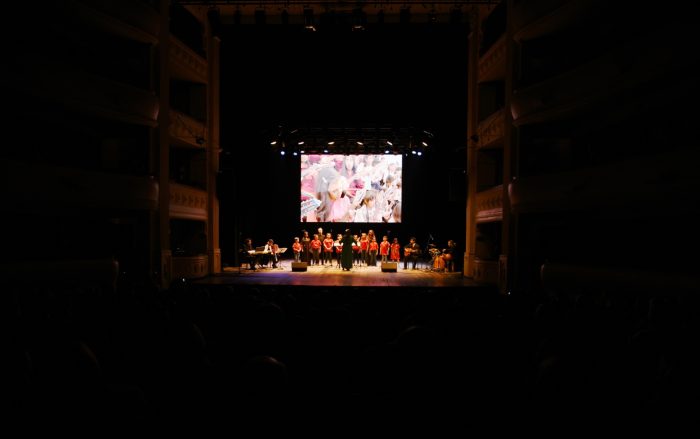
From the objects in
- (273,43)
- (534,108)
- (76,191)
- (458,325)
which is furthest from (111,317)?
(273,43)

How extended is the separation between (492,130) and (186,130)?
9.73 meters

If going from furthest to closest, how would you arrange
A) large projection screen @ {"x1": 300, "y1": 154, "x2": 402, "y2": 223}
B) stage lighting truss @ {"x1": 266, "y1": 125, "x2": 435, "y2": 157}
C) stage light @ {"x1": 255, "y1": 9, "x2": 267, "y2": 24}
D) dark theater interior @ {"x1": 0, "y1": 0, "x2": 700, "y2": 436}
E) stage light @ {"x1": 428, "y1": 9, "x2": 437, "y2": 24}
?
large projection screen @ {"x1": 300, "y1": 154, "x2": 402, "y2": 223} < stage lighting truss @ {"x1": 266, "y1": 125, "x2": 435, "y2": 157} < stage light @ {"x1": 255, "y1": 9, "x2": 267, "y2": 24} < stage light @ {"x1": 428, "y1": 9, "x2": 437, "y2": 24} < dark theater interior @ {"x1": 0, "y1": 0, "x2": 700, "y2": 436}

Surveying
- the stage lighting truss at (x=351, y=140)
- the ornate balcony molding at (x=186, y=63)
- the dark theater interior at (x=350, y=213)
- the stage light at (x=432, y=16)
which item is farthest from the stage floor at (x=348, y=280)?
the stage light at (x=432, y=16)

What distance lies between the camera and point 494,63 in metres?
13.4

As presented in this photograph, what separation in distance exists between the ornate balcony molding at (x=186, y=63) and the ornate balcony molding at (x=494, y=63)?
Result: 31.0 feet

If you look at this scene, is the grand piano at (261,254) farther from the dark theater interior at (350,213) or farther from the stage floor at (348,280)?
the stage floor at (348,280)

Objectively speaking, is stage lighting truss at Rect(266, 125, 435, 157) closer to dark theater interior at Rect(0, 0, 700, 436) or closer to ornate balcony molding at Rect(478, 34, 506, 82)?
dark theater interior at Rect(0, 0, 700, 436)

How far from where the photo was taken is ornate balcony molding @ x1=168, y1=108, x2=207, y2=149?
13278 millimetres

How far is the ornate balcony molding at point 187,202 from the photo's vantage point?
43.4 ft

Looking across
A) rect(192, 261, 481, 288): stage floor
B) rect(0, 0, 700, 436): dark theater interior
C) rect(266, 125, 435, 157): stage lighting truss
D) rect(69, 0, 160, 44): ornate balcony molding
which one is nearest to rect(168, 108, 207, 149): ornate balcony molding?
rect(0, 0, 700, 436): dark theater interior

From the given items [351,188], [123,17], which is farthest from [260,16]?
[351,188]

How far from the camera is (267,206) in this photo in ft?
65.4

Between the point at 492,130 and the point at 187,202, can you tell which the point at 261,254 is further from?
the point at 492,130

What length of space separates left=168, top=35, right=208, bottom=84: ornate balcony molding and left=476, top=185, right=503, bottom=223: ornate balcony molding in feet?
33.9
